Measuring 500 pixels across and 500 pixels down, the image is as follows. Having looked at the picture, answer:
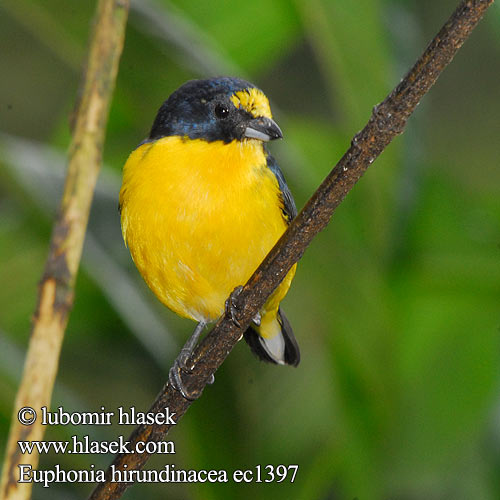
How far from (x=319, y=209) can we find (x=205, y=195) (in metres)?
0.68

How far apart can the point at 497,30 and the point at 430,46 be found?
1.11 metres

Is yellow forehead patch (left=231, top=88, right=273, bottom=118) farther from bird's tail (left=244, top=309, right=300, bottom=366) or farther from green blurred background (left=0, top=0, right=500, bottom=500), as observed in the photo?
bird's tail (left=244, top=309, right=300, bottom=366)

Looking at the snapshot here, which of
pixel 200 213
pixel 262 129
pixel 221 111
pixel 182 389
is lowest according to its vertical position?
pixel 182 389

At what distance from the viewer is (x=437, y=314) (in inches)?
102

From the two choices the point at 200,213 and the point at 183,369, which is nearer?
the point at 183,369

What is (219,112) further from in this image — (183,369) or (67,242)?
(67,242)

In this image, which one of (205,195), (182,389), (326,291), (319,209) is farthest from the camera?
(205,195)

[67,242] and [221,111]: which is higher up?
[221,111]

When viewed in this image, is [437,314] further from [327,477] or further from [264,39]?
[264,39]

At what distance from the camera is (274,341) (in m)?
2.34

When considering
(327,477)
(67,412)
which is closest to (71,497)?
(67,412)

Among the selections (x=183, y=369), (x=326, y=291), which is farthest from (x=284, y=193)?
(x=183, y=369)

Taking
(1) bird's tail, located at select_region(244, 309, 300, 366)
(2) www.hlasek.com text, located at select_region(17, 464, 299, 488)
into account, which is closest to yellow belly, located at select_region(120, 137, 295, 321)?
(1) bird's tail, located at select_region(244, 309, 300, 366)

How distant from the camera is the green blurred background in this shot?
A: 1.78 m
